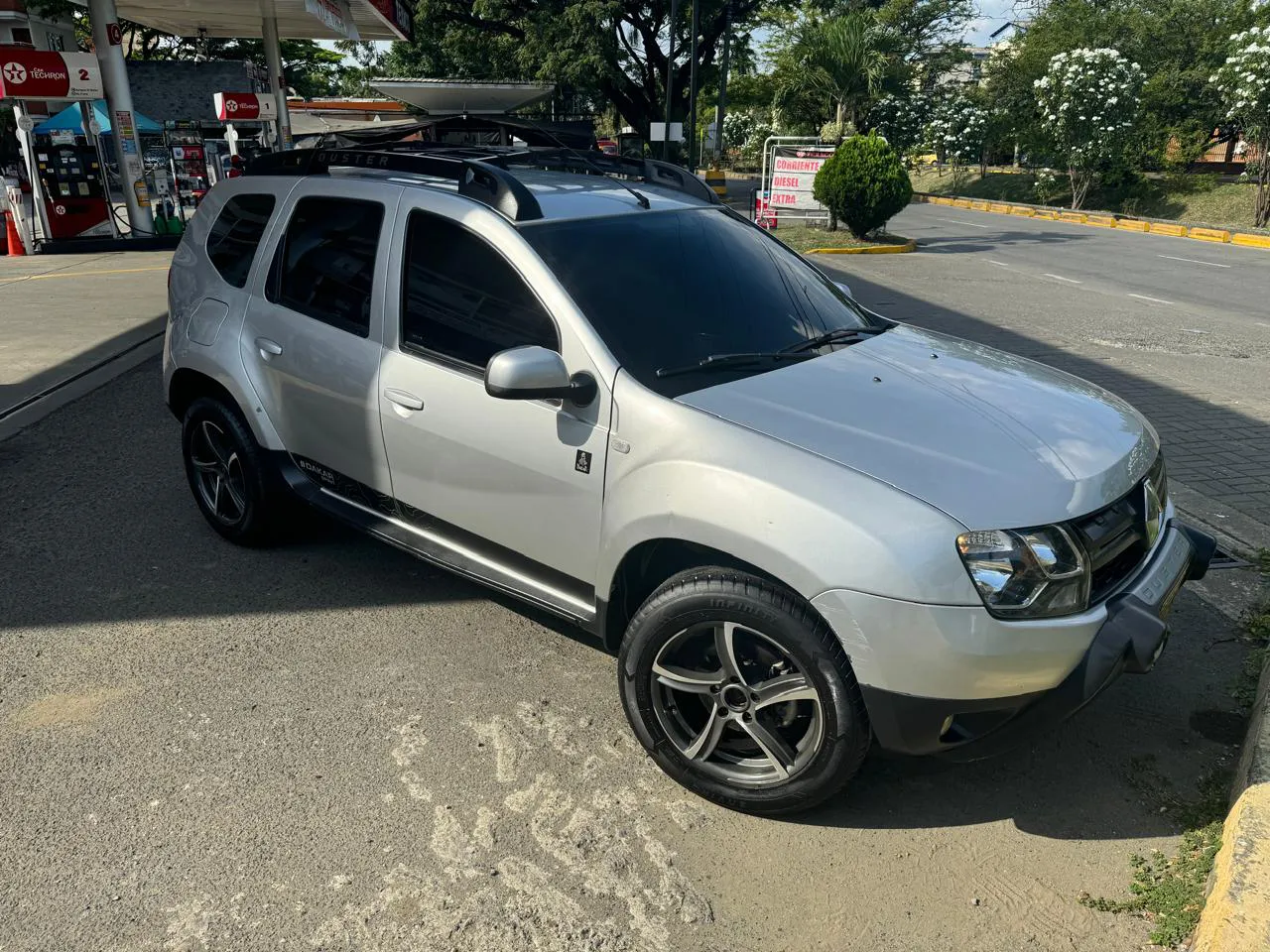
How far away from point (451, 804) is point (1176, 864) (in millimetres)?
2102

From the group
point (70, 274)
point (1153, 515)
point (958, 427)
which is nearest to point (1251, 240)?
point (1153, 515)

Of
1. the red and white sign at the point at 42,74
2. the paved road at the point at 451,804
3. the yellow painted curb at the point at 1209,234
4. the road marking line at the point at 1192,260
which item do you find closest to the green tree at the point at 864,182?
the road marking line at the point at 1192,260

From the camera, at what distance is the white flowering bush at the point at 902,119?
38281 millimetres

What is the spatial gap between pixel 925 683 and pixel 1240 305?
40.9 ft

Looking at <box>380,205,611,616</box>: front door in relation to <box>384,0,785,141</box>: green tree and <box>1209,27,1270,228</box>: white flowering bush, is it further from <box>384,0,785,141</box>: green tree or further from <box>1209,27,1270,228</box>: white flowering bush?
<box>384,0,785,141</box>: green tree

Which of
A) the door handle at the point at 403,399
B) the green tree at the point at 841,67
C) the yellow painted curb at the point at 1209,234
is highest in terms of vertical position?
the green tree at the point at 841,67

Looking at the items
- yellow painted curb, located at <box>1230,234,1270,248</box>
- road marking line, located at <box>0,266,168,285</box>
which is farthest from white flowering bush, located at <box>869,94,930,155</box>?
road marking line, located at <box>0,266,168,285</box>

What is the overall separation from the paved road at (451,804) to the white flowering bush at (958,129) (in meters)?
36.2

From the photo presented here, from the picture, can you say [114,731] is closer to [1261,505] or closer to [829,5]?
[1261,505]

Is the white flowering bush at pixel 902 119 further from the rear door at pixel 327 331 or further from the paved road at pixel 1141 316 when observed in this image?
the rear door at pixel 327 331

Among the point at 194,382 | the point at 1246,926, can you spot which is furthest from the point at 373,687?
the point at 1246,926

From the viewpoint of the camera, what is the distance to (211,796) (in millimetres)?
3016

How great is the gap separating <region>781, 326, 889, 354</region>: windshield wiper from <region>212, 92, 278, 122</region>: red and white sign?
22917 millimetres

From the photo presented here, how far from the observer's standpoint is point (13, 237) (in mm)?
16906
